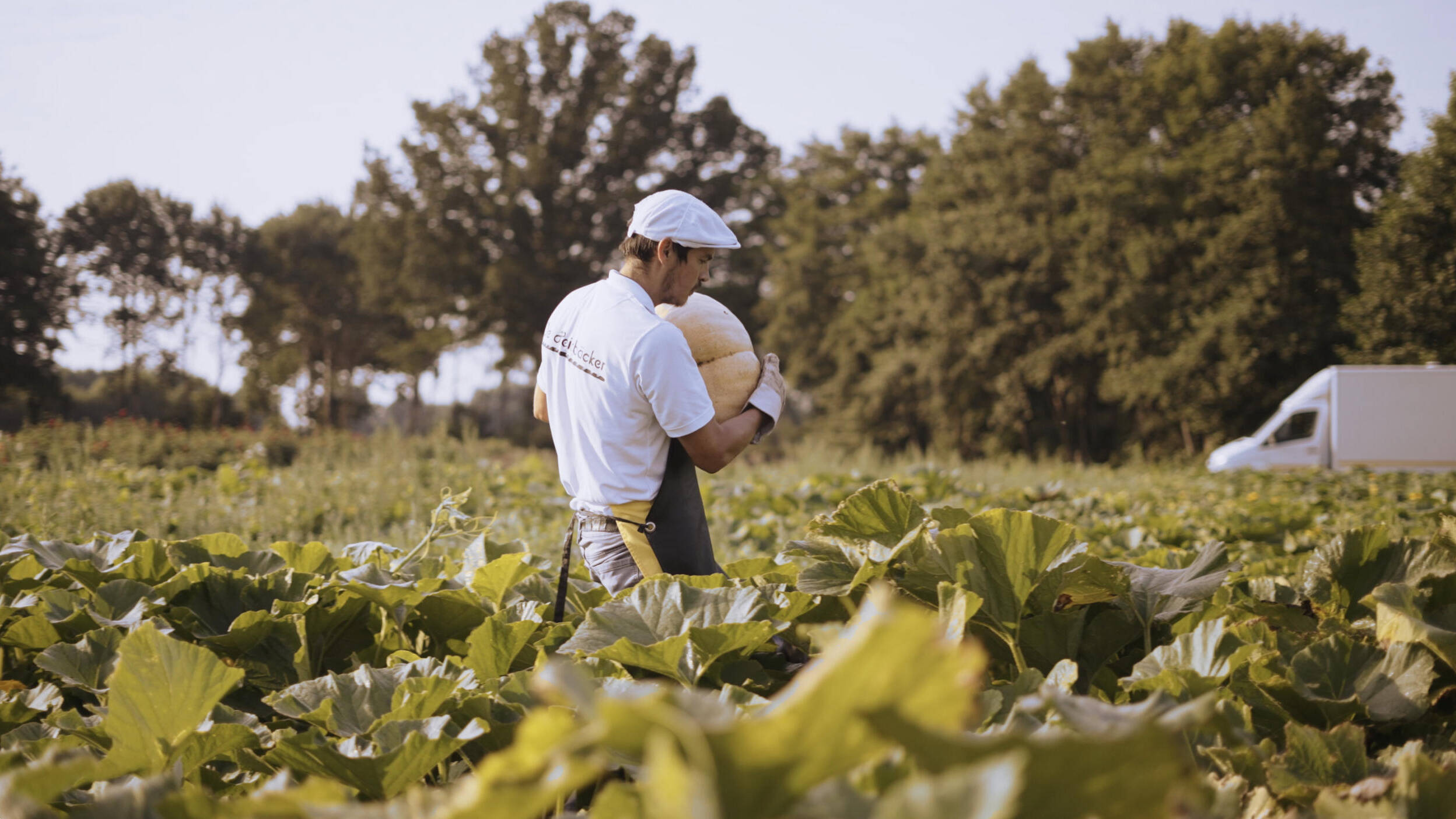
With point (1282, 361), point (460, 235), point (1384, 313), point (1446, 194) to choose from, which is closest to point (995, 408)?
point (1282, 361)

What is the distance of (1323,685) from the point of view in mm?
1123

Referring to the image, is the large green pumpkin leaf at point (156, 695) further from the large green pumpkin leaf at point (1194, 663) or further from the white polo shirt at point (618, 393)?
the white polo shirt at point (618, 393)

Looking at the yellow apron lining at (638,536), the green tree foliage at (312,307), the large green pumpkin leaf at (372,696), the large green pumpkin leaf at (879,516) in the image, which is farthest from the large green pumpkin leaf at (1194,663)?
the green tree foliage at (312,307)

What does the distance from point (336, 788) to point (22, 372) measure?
43.1m

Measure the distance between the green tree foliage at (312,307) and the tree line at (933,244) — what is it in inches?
6.0

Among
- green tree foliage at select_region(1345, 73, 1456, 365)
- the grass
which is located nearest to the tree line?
green tree foliage at select_region(1345, 73, 1456, 365)

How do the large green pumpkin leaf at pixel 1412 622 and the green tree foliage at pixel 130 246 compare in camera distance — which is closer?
the large green pumpkin leaf at pixel 1412 622

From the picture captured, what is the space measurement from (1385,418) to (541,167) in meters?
30.5

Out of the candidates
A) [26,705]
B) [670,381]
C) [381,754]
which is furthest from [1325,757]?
[670,381]

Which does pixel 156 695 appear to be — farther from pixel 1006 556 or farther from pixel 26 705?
pixel 1006 556

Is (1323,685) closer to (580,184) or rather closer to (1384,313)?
(1384,313)

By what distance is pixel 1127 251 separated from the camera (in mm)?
29750

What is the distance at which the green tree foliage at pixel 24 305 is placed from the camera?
35.4m

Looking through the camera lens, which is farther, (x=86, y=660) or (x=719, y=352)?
(x=719, y=352)
